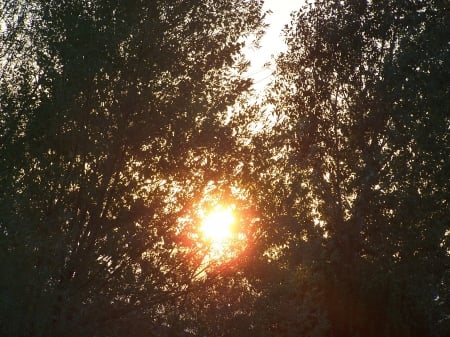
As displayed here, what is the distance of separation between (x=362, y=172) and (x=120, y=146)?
49.3 ft

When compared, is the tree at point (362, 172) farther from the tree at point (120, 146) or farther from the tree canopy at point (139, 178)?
the tree at point (120, 146)

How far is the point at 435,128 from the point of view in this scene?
24.2 metres

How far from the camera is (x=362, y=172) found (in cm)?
2883

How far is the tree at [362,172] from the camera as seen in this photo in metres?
20.5

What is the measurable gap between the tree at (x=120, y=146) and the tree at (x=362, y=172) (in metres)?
2.46

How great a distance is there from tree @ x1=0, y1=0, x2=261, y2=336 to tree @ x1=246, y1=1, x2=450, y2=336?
2464 millimetres

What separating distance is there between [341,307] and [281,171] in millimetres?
11391

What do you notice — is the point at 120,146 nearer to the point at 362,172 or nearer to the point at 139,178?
the point at 139,178

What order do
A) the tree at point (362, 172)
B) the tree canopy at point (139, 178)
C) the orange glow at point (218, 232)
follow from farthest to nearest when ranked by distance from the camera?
the tree at point (362, 172), the orange glow at point (218, 232), the tree canopy at point (139, 178)

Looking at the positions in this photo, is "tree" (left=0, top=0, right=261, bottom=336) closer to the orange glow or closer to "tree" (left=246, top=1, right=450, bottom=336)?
the orange glow

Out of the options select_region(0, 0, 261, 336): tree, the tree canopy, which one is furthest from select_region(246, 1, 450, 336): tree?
select_region(0, 0, 261, 336): tree

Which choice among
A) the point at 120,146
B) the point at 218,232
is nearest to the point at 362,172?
the point at 218,232

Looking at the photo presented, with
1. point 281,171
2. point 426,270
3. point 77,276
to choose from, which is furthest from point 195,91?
point 426,270

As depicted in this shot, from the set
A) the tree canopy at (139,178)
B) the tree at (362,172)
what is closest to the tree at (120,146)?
the tree canopy at (139,178)
